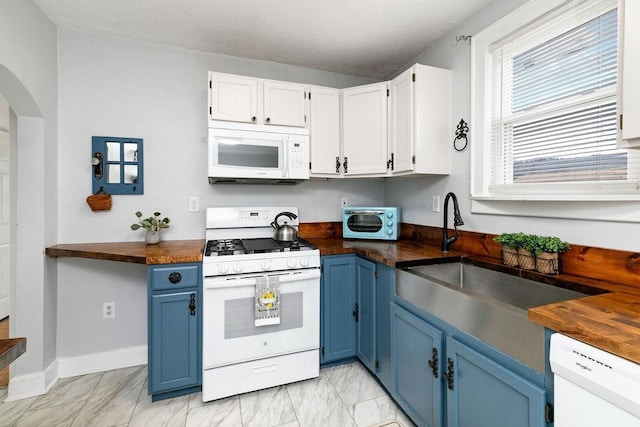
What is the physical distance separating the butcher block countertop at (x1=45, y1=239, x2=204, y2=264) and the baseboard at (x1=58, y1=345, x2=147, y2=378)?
827 mm

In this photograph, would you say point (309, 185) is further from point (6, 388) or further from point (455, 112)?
point (6, 388)

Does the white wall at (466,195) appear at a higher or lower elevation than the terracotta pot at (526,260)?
higher

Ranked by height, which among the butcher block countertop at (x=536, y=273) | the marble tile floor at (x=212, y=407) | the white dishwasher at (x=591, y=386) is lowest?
the marble tile floor at (x=212, y=407)

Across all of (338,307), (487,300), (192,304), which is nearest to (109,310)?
(192,304)

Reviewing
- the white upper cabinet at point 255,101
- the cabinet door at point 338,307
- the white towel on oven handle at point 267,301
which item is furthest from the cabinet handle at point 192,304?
the white upper cabinet at point 255,101

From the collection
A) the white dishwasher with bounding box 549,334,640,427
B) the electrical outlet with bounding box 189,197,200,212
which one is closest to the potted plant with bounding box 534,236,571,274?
the white dishwasher with bounding box 549,334,640,427

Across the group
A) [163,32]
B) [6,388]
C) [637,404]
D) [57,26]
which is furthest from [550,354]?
[57,26]

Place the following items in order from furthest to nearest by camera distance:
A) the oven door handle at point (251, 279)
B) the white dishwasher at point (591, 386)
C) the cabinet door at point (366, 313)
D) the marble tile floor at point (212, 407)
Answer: the cabinet door at point (366, 313) < the oven door handle at point (251, 279) < the marble tile floor at point (212, 407) < the white dishwasher at point (591, 386)

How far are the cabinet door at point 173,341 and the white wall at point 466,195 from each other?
1883 millimetres

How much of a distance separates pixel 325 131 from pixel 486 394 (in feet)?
6.67

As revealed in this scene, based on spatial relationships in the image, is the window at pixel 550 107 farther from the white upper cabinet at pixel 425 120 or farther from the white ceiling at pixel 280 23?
the white ceiling at pixel 280 23

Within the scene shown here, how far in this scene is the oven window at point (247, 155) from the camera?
2.19 metres

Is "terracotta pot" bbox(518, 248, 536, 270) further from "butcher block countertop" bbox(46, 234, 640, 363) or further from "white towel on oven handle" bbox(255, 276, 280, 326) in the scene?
"white towel on oven handle" bbox(255, 276, 280, 326)

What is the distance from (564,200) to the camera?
1.44 metres
